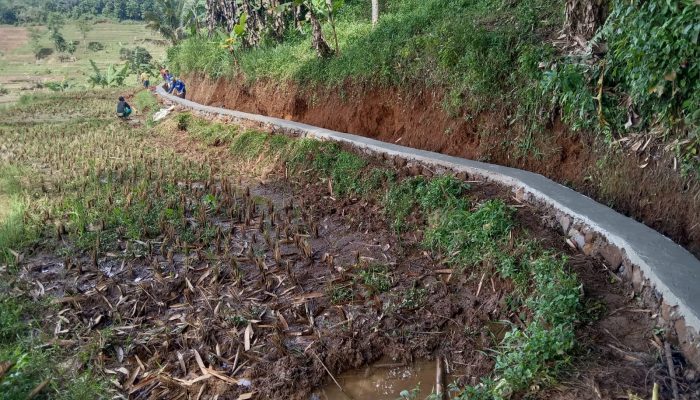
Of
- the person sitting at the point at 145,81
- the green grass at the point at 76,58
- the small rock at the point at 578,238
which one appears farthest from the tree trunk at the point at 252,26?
the green grass at the point at 76,58

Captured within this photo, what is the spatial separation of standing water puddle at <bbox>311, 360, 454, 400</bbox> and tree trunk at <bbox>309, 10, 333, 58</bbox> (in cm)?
783

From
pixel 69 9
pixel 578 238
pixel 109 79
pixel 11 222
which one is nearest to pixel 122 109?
pixel 11 222

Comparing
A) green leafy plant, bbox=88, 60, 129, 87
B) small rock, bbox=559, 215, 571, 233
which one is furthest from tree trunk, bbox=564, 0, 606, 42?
green leafy plant, bbox=88, 60, 129, 87

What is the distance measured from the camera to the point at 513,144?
20.1 feet

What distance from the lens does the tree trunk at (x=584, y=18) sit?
17.7ft

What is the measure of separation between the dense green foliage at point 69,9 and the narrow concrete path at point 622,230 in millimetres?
52978

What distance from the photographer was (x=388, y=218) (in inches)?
226

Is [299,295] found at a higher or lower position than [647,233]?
lower

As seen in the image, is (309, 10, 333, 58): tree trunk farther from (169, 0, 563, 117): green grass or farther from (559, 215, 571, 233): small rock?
(559, 215, 571, 233): small rock

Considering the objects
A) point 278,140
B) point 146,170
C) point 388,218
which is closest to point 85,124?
point 146,170

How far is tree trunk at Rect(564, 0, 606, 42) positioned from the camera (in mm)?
5391

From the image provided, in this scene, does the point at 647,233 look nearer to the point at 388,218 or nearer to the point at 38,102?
→ the point at 388,218

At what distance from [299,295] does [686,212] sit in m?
3.36

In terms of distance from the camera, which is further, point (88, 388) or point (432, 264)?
point (432, 264)
